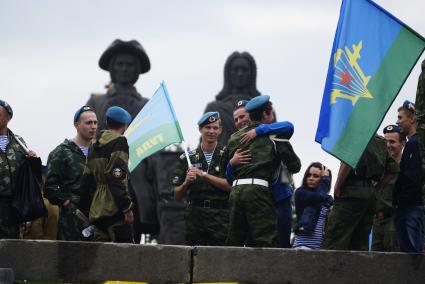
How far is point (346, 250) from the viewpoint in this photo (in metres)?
11.1

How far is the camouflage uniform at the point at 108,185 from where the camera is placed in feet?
37.3

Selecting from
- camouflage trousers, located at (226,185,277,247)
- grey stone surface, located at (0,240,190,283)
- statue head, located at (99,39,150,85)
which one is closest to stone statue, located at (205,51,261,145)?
statue head, located at (99,39,150,85)

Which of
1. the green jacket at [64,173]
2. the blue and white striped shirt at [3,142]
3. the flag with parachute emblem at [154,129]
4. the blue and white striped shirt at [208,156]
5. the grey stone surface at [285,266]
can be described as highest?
the flag with parachute emblem at [154,129]

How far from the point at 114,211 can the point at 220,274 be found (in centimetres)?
128

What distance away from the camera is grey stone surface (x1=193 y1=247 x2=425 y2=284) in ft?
34.8

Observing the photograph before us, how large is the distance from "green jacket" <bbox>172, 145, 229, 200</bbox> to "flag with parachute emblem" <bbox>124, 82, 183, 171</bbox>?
2.31 ft

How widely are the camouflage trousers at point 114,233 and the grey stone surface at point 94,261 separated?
0.72 m

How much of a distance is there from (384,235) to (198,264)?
3249 millimetres

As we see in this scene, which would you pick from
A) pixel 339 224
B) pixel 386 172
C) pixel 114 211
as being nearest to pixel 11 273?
pixel 114 211

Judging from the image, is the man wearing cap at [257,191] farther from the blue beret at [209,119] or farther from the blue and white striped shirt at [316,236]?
the blue and white striped shirt at [316,236]

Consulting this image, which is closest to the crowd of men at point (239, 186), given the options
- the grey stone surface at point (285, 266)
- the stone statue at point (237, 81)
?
the grey stone surface at point (285, 266)

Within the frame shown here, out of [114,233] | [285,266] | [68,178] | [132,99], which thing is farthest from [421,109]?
[132,99]

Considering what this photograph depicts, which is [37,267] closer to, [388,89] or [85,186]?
[85,186]

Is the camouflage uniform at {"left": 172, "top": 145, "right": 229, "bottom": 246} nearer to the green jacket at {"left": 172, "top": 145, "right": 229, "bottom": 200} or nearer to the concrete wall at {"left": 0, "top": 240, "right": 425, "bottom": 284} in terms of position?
the green jacket at {"left": 172, "top": 145, "right": 229, "bottom": 200}
